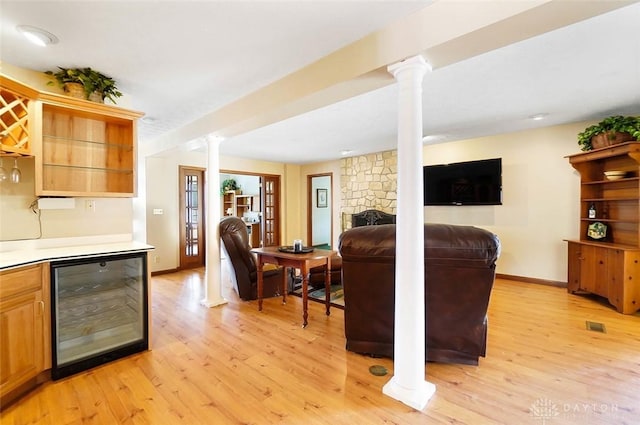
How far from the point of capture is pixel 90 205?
2.77 m

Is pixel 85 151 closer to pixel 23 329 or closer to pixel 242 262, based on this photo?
pixel 23 329

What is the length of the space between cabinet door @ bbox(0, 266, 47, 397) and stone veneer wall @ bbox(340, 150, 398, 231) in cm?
528

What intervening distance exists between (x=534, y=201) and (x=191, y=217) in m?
Result: 6.20

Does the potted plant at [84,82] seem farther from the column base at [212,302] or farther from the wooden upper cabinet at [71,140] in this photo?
the column base at [212,302]

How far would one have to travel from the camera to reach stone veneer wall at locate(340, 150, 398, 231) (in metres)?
6.01

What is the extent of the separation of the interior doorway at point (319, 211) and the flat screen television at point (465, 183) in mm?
3128

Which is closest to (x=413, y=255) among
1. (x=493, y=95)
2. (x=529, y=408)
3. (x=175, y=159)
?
(x=529, y=408)

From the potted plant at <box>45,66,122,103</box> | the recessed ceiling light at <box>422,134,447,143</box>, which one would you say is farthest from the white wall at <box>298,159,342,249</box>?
the potted plant at <box>45,66,122,103</box>

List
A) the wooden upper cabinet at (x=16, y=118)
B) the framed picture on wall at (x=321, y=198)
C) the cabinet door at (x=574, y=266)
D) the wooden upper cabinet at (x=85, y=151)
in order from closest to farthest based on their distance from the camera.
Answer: the wooden upper cabinet at (x=16, y=118), the wooden upper cabinet at (x=85, y=151), the cabinet door at (x=574, y=266), the framed picture on wall at (x=321, y=198)

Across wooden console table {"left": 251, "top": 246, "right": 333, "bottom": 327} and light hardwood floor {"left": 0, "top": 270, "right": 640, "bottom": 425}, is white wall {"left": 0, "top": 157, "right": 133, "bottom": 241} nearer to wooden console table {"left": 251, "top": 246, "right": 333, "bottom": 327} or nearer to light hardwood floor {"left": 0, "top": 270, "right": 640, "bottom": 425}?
light hardwood floor {"left": 0, "top": 270, "right": 640, "bottom": 425}

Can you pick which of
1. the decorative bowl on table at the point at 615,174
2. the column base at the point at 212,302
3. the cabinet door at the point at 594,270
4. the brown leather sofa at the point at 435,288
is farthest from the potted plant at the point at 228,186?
the decorative bowl on table at the point at 615,174

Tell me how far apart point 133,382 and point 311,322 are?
1618mm

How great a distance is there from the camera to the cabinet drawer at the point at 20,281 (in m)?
1.78

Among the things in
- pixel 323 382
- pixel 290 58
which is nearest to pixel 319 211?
pixel 290 58
